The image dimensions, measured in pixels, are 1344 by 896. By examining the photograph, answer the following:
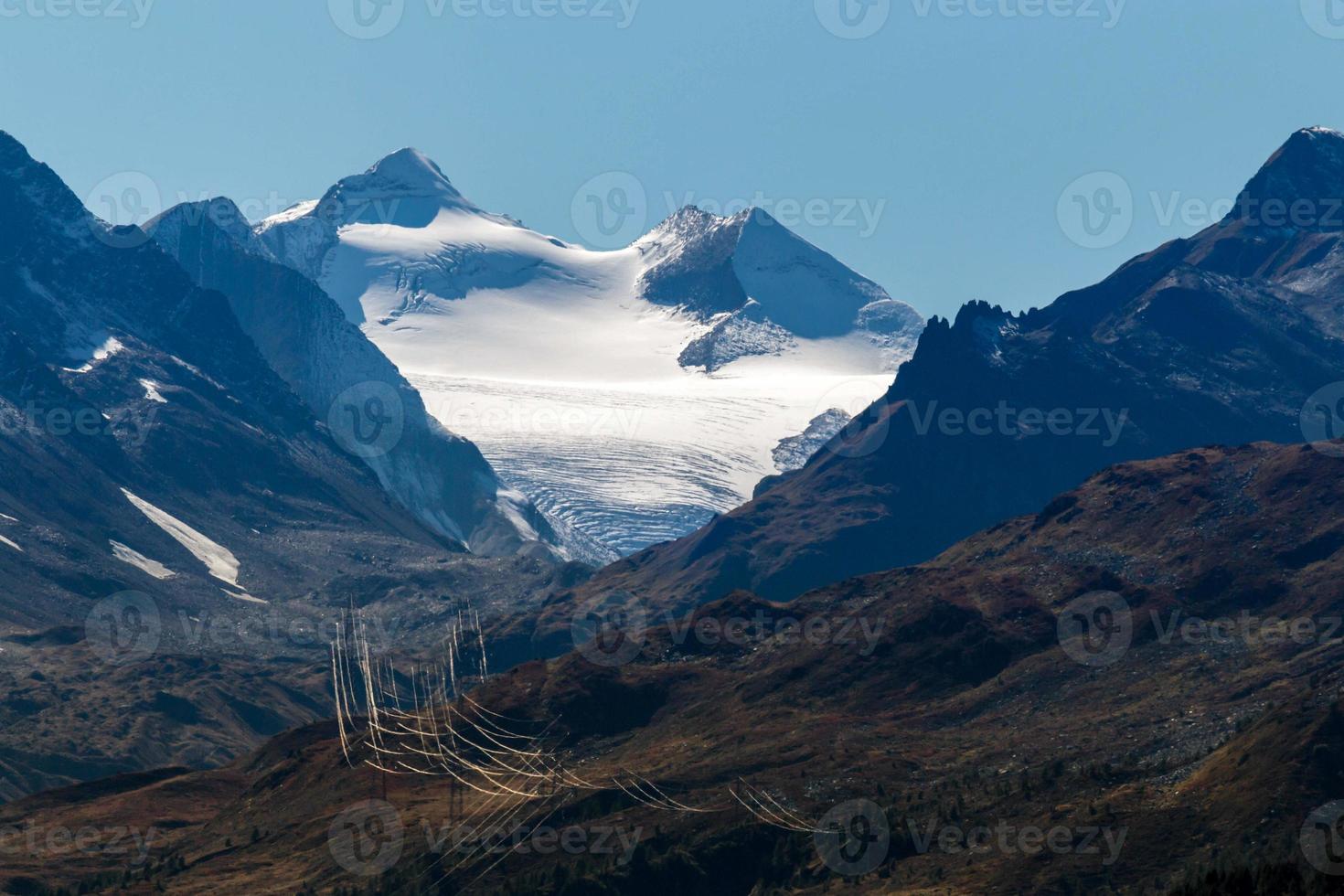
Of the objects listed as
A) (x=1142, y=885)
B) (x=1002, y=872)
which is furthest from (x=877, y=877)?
(x=1142, y=885)

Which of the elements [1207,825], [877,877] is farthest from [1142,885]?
[877,877]

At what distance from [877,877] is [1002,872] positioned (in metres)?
13.5

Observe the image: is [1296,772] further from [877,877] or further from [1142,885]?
[877,877]

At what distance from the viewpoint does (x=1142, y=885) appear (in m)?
180

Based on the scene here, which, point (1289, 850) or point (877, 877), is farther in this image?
point (877, 877)

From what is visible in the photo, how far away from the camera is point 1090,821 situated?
195m

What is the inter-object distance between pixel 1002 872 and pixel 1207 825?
19501mm

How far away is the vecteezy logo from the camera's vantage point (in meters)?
162

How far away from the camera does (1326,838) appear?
177625 millimetres

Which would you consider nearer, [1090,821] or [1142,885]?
[1142,885]

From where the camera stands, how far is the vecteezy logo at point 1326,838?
531 feet

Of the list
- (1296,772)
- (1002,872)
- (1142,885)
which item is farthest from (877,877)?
(1296,772)

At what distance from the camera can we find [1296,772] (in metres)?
193

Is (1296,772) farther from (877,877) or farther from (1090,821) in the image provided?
(877,877)
